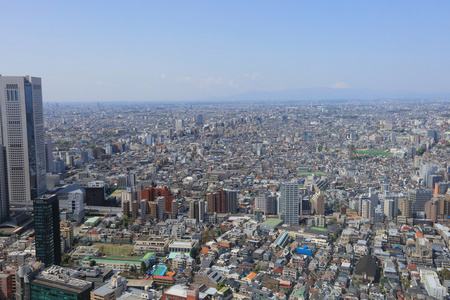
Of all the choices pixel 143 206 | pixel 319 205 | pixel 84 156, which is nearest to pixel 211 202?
pixel 143 206

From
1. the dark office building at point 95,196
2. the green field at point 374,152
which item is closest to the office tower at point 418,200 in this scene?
the dark office building at point 95,196

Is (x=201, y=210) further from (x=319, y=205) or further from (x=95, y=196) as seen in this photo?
(x=95, y=196)

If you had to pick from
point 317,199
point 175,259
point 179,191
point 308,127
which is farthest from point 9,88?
point 308,127

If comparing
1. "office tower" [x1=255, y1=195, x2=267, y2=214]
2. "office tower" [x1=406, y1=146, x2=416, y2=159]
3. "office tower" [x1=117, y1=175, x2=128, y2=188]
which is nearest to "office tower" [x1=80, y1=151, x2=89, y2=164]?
"office tower" [x1=117, y1=175, x2=128, y2=188]

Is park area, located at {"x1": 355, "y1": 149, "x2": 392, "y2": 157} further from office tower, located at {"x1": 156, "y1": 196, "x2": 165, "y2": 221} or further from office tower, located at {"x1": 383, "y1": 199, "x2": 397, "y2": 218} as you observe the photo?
office tower, located at {"x1": 156, "y1": 196, "x2": 165, "y2": 221}

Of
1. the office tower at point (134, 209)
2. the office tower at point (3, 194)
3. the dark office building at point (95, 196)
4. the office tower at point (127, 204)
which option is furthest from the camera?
the dark office building at point (95, 196)

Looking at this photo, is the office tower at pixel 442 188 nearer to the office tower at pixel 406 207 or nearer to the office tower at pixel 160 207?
the office tower at pixel 406 207
